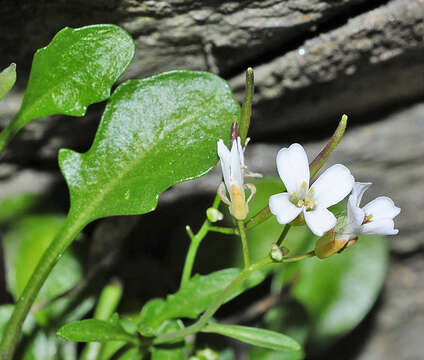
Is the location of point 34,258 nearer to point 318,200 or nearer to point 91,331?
point 91,331

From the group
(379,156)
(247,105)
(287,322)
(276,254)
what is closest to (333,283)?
(287,322)

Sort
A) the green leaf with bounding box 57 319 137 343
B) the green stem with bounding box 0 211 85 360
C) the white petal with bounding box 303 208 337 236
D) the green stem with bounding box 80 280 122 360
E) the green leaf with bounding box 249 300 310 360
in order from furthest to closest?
the green leaf with bounding box 249 300 310 360 → the green stem with bounding box 80 280 122 360 → the green stem with bounding box 0 211 85 360 → the green leaf with bounding box 57 319 137 343 → the white petal with bounding box 303 208 337 236

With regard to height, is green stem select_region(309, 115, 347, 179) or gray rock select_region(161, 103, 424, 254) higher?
green stem select_region(309, 115, 347, 179)

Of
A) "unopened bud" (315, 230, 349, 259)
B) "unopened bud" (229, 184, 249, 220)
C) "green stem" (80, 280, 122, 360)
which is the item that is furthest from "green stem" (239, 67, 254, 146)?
"green stem" (80, 280, 122, 360)

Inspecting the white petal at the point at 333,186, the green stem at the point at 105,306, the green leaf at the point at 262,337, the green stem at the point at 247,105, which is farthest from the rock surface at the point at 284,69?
the green leaf at the point at 262,337

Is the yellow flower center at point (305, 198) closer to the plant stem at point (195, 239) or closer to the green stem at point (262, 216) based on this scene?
the green stem at point (262, 216)

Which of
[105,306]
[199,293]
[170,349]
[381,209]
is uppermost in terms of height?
[381,209]

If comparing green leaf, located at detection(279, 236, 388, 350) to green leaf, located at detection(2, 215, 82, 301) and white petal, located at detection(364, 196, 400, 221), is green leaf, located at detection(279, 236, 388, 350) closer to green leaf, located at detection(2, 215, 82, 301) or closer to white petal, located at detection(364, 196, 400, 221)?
green leaf, located at detection(2, 215, 82, 301)

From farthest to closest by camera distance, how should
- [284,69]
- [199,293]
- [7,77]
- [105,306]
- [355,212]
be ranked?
[105,306] → [284,69] → [199,293] → [7,77] → [355,212]
